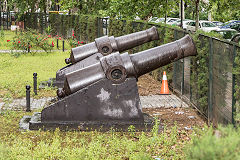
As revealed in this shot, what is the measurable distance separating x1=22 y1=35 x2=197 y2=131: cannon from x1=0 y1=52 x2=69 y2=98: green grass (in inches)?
153

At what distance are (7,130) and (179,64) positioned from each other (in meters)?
5.48

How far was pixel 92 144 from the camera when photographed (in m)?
7.91

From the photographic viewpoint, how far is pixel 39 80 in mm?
15516

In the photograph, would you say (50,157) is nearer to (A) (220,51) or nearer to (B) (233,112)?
(B) (233,112)

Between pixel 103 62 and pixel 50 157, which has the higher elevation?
pixel 103 62

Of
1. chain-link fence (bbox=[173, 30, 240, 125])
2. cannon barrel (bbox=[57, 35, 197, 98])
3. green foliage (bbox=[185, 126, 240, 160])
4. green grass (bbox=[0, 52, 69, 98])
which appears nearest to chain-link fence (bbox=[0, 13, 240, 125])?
chain-link fence (bbox=[173, 30, 240, 125])

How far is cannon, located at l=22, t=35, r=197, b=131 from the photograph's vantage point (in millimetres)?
8914

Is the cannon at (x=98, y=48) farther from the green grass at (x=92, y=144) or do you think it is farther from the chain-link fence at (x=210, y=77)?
the green grass at (x=92, y=144)

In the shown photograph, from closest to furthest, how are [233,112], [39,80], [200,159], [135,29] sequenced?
[200,159] < [233,112] < [39,80] < [135,29]

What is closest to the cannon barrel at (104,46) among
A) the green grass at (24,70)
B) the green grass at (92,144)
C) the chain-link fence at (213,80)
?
the green grass at (24,70)

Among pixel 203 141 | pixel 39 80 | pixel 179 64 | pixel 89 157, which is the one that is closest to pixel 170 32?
pixel 179 64

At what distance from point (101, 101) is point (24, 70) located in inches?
387

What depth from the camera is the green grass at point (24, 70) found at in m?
13.6

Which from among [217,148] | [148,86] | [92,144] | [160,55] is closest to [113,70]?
[160,55]
